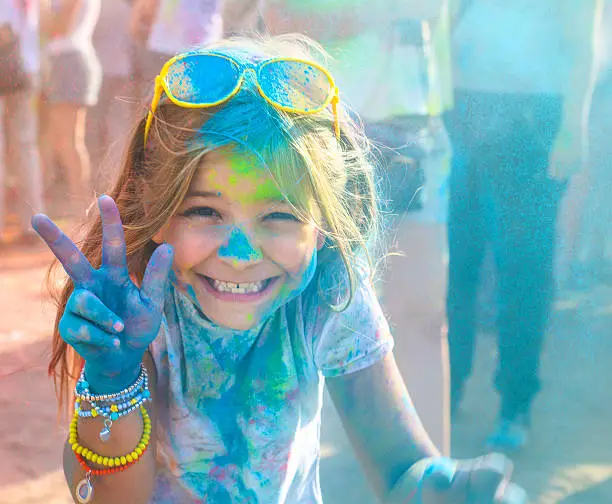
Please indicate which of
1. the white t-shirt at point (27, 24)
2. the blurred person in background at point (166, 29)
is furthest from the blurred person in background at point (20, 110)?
the blurred person in background at point (166, 29)

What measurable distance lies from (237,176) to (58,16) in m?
1.71

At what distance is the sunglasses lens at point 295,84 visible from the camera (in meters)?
0.98

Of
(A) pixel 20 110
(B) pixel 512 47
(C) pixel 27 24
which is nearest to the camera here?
(B) pixel 512 47

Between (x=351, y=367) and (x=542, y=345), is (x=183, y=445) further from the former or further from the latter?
(x=542, y=345)

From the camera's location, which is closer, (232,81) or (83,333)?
(83,333)

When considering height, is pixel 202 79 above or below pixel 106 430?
above

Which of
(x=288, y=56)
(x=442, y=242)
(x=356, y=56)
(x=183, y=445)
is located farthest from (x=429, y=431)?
(x=288, y=56)

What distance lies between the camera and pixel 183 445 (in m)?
1.11

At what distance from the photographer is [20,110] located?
2.65 m

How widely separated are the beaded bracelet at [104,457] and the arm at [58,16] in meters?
1.71

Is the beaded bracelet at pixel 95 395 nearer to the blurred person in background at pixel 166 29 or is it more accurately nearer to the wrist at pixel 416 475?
the wrist at pixel 416 475

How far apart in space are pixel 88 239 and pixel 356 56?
0.94 m

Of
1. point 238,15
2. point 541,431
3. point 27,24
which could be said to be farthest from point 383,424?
point 27,24

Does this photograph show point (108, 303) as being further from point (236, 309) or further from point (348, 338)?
point (348, 338)
